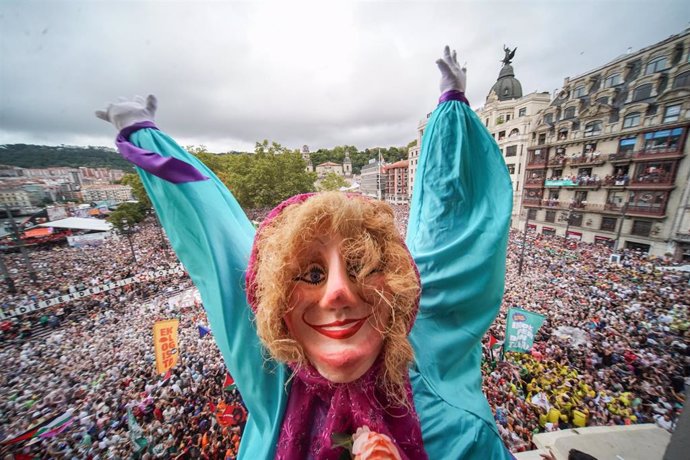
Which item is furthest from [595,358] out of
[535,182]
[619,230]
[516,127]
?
[516,127]

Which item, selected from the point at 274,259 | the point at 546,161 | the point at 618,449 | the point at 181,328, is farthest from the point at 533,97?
the point at 181,328

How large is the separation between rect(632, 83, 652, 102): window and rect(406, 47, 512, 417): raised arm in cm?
1898

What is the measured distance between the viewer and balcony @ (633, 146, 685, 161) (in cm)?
1182

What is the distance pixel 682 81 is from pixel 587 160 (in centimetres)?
565

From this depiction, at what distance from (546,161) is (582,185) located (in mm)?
3243

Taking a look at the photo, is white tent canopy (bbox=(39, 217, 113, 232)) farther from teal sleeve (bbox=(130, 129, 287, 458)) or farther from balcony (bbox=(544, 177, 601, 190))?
balcony (bbox=(544, 177, 601, 190))

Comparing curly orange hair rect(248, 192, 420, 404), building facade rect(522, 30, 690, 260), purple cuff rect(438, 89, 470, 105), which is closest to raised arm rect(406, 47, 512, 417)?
purple cuff rect(438, 89, 470, 105)

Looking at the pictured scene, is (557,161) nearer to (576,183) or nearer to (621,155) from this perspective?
(576,183)

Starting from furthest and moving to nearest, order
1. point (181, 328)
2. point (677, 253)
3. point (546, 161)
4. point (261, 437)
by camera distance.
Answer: point (546, 161), point (677, 253), point (181, 328), point (261, 437)

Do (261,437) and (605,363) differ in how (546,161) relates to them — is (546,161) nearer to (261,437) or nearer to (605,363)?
(605,363)

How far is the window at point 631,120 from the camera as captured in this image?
1305cm

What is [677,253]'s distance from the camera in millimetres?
11758

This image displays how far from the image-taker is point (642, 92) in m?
12.5

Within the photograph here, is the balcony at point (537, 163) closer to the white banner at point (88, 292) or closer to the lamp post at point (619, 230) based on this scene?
the lamp post at point (619, 230)
